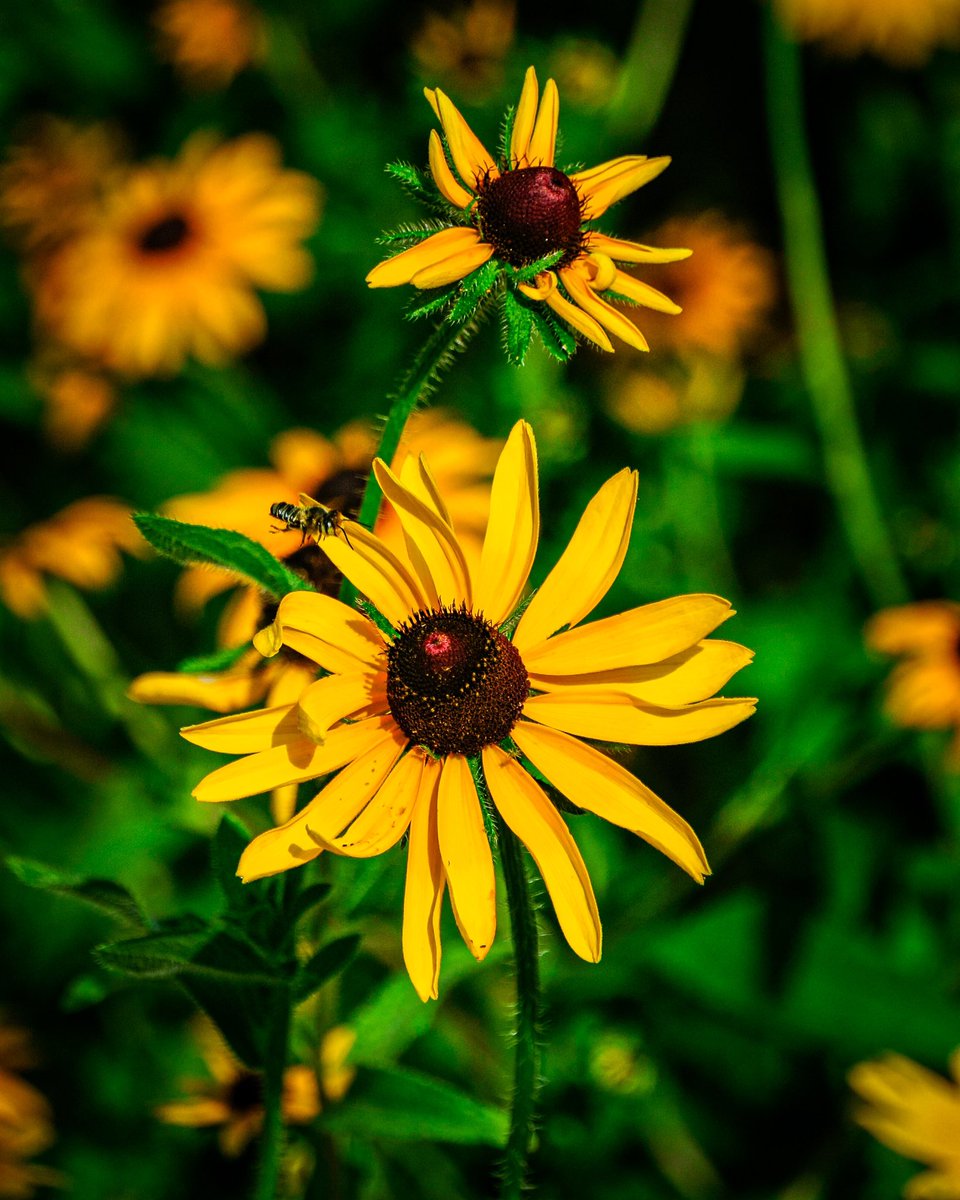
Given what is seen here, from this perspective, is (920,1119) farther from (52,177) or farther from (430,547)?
(52,177)

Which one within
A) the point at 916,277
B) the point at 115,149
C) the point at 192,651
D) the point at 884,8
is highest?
the point at 884,8

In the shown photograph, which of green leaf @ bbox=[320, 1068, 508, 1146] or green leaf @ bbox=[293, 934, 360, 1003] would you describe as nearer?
green leaf @ bbox=[293, 934, 360, 1003]

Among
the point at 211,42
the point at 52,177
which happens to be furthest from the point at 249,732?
the point at 211,42

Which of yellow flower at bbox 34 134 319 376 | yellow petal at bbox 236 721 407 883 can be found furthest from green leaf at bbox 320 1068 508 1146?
yellow flower at bbox 34 134 319 376

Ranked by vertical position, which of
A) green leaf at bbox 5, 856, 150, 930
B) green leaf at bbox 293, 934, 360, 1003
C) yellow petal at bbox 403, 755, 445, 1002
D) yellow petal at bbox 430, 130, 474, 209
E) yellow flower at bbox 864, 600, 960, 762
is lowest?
green leaf at bbox 5, 856, 150, 930

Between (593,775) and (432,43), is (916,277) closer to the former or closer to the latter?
(432,43)

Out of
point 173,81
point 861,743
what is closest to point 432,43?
point 173,81

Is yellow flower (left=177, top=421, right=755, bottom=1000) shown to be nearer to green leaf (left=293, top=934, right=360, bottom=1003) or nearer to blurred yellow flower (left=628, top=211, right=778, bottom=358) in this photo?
green leaf (left=293, top=934, right=360, bottom=1003)
